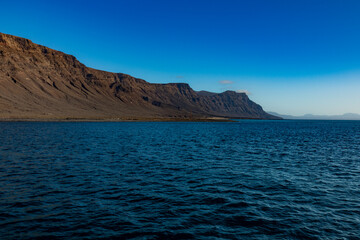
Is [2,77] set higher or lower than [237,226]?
higher

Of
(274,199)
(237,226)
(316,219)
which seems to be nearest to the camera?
(237,226)

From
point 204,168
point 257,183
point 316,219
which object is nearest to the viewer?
point 316,219

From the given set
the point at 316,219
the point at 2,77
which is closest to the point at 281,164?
the point at 316,219

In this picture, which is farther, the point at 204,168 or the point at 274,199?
the point at 204,168

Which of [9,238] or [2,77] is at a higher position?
[2,77]

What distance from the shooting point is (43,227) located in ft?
38.2

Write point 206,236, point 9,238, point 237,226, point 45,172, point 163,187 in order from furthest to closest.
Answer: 1. point 45,172
2. point 163,187
3. point 237,226
4. point 206,236
5. point 9,238

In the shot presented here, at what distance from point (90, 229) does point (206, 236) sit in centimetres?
552

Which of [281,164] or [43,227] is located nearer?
[43,227]

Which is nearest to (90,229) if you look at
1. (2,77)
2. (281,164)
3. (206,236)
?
(206,236)

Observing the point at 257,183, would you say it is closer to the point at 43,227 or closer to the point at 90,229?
the point at 90,229

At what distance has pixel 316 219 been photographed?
1332cm

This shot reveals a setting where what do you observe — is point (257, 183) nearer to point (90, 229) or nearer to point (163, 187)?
point (163, 187)

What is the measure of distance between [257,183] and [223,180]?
111 inches
